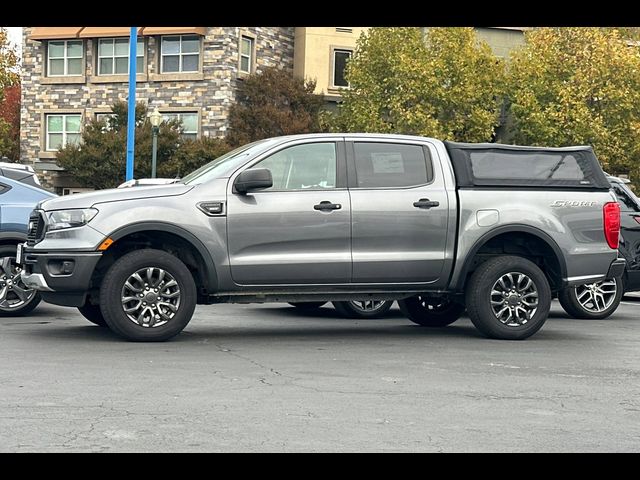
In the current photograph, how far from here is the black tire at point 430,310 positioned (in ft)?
39.8

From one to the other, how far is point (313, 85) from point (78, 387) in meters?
40.4

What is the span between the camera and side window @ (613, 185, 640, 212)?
48.3 ft

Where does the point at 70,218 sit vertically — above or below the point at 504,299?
above

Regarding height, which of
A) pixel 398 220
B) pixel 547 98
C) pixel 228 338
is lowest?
pixel 228 338

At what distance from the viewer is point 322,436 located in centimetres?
593

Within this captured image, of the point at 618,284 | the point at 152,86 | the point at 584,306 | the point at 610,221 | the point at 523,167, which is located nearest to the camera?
the point at 523,167

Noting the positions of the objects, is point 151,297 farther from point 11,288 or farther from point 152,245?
point 11,288

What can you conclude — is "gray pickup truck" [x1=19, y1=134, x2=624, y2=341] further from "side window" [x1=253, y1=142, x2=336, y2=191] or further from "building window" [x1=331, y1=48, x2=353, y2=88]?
"building window" [x1=331, y1=48, x2=353, y2=88]

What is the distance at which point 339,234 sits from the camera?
1015cm

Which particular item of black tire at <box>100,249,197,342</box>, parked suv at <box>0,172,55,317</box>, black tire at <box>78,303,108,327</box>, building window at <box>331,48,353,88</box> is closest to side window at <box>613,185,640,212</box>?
black tire at <box>100,249,197,342</box>

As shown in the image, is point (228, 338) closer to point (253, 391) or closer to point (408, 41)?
point (253, 391)

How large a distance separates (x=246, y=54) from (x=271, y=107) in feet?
12.2

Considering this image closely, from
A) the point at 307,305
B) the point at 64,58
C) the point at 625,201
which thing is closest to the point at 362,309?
the point at 307,305

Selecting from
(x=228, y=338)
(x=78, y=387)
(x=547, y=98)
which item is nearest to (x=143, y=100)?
(x=547, y=98)
